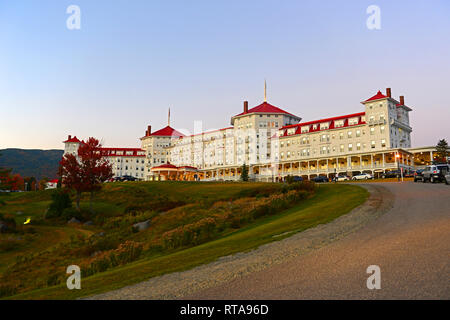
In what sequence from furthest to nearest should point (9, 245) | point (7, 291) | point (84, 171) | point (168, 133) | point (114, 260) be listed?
point (168, 133)
point (84, 171)
point (9, 245)
point (114, 260)
point (7, 291)

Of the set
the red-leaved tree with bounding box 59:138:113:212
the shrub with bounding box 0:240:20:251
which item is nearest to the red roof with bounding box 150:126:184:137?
the red-leaved tree with bounding box 59:138:113:212

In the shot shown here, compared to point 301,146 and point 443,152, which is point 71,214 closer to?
point 301,146

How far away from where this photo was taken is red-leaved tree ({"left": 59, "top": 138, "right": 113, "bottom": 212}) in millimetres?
37844

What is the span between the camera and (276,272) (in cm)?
811

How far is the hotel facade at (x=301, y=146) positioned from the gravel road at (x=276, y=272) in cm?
6708

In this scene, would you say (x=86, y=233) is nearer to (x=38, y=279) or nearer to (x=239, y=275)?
(x=38, y=279)

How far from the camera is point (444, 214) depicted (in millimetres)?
14609

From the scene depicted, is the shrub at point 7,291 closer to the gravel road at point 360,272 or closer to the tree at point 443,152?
the gravel road at point 360,272

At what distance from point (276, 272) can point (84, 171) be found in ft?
116

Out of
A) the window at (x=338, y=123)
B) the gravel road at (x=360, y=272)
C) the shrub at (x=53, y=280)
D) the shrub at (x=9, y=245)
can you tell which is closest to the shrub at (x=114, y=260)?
the shrub at (x=53, y=280)

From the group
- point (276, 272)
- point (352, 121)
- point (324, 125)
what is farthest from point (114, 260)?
point (324, 125)

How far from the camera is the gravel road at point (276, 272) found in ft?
22.7
